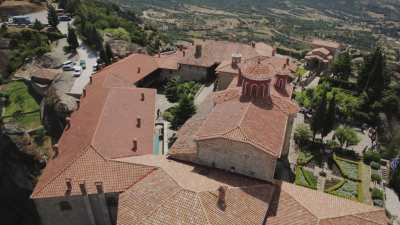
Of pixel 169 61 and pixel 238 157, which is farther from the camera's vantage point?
pixel 169 61

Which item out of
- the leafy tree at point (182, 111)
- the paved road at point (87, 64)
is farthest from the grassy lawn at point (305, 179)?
the paved road at point (87, 64)

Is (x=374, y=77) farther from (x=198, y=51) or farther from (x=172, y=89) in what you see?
(x=172, y=89)

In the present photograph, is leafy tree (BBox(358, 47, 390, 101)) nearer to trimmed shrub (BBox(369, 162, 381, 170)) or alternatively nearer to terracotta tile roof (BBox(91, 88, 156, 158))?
trimmed shrub (BBox(369, 162, 381, 170))

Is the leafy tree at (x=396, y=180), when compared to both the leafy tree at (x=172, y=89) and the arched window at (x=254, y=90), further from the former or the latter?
the leafy tree at (x=172, y=89)

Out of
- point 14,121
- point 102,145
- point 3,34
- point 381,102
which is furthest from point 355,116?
point 3,34

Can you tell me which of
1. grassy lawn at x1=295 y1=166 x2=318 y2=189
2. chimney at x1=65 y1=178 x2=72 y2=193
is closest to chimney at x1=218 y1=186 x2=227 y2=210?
chimney at x1=65 y1=178 x2=72 y2=193

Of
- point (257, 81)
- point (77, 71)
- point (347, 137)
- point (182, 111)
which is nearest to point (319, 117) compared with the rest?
point (347, 137)

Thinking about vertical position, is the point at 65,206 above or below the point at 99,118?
below
